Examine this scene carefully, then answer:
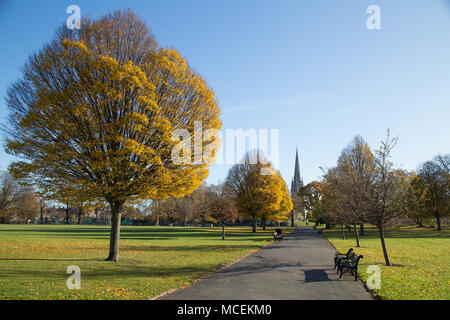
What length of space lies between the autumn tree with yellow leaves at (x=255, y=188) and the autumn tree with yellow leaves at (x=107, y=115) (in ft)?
106

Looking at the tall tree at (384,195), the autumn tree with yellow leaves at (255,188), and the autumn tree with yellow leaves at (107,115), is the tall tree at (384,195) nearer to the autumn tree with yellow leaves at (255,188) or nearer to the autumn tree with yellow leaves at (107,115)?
the autumn tree with yellow leaves at (107,115)

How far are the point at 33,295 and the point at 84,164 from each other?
22.2 feet

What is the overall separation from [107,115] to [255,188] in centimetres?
3515

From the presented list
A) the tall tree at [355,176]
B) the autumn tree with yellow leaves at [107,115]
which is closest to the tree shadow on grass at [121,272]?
the autumn tree with yellow leaves at [107,115]

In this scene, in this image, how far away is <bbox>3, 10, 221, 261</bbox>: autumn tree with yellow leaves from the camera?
12727 mm

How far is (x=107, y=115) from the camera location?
13.5m

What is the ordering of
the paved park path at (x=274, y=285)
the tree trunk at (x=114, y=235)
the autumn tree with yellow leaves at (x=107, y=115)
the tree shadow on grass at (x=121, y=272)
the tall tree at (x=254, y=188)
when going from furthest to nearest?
the tall tree at (x=254, y=188), the tree trunk at (x=114, y=235), the autumn tree with yellow leaves at (x=107, y=115), the tree shadow on grass at (x=121, y=272), the paved park path at (x=274, y=285)

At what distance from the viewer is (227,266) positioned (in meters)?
13.3

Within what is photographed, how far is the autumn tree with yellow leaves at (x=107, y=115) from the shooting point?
41.8ft

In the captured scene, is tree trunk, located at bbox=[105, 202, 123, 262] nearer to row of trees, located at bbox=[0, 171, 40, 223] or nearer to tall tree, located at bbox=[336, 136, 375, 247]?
tall tree, located at bbox=[336, 136, 375, 247]

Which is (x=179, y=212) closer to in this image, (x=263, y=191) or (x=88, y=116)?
(x=263, y=191)

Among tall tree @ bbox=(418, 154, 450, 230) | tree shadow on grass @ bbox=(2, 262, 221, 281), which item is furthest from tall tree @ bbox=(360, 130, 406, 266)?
tall tree @ bbox=(418, 154, 450, 230)

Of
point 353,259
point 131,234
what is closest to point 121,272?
point 353,259
